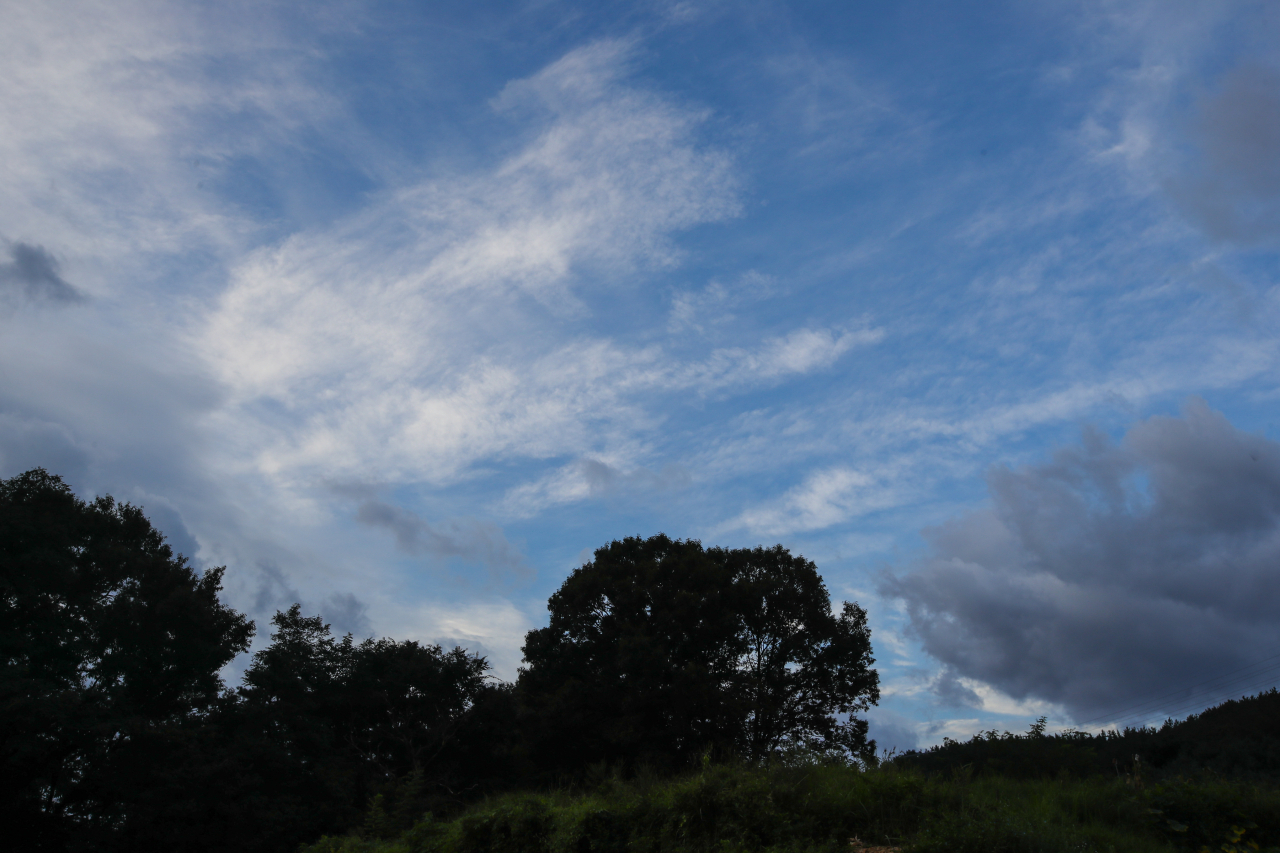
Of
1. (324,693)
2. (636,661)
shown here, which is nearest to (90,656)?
(324,693)

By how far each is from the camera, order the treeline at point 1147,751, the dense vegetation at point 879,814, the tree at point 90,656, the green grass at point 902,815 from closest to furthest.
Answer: the green grass at point 902,815 → the dense vegetation at point 879,814 → the treeline at point 1147,751 → the tree at point 90,656

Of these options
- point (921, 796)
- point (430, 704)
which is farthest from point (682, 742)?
point (921, 796)

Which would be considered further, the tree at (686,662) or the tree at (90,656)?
the tree at (686,662)

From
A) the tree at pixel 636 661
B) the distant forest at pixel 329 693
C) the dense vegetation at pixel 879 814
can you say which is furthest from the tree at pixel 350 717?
the dense vegetation at pixel 879 814

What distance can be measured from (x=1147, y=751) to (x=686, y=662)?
1633 cm

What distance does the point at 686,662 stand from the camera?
97.3 feet

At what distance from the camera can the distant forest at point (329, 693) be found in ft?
85.7

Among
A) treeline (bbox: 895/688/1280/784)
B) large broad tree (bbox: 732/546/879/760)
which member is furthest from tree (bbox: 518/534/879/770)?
treeline (bbox: 895/688/1280/784)

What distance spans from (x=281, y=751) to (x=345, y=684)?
15.6ft

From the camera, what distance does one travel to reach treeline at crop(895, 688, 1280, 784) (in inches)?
544

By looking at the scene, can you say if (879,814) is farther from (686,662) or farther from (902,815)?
(686,662)

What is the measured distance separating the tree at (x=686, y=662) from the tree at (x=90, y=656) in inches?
→ 528

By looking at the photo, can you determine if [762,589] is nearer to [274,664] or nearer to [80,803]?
[274,664]

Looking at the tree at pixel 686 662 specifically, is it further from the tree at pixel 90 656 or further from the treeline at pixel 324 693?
the tree at pixel 90 656
